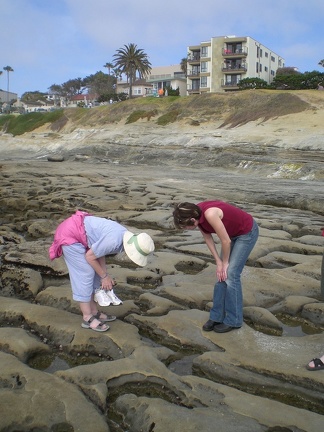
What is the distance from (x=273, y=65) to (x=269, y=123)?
41270 mm

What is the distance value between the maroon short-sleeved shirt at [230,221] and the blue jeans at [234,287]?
0.08 metres

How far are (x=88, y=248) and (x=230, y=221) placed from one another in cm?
131

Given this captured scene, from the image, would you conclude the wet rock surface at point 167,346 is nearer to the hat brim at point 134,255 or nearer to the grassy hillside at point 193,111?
the hat brim at point 134,255

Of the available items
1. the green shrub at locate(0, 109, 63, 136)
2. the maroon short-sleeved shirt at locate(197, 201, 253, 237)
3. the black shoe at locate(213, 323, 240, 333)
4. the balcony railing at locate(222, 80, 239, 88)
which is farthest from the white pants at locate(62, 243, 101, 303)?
the balcony railing at locate(222, 80, 239, 88)

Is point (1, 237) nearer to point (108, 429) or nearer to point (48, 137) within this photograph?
point (108, 429)

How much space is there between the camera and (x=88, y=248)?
4.17 m

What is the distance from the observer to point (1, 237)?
829 centimetres

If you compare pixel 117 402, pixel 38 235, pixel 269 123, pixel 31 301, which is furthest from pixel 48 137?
pixel 117 402

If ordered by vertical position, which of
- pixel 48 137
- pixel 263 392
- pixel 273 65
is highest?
pixel 273 65

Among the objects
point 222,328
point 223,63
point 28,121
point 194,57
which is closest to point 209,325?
point 222,328

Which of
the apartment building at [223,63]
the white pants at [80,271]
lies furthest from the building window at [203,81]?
the white pants at [80,271]

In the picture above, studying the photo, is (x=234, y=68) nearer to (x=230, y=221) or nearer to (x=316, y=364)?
(x=230, y=221)

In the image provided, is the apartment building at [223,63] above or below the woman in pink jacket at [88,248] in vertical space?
above

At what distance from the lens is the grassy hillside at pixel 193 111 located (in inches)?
1072
